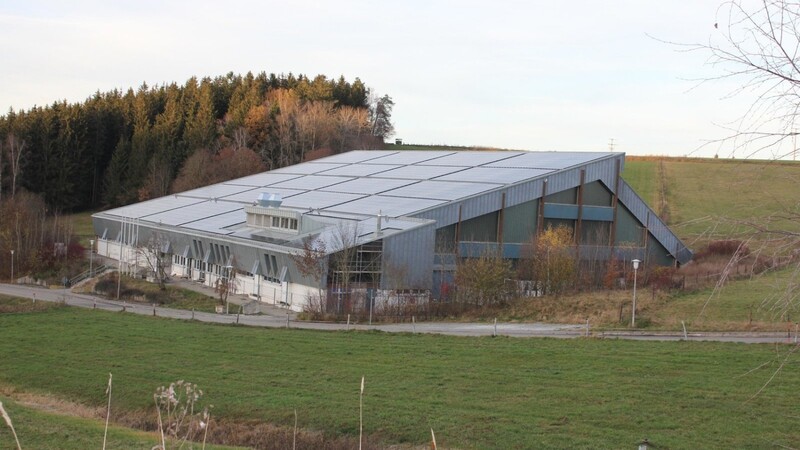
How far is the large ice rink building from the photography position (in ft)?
143

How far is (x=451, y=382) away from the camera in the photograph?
24312mm

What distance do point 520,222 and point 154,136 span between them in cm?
6327

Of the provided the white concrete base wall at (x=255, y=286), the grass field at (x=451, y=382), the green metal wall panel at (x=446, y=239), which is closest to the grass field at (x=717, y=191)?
the grass field at (x=451, y=382)

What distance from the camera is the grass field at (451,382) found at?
63.1 feet

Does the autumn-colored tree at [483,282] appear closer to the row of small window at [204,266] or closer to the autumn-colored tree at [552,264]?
the autumn-colored tree at [552,264]

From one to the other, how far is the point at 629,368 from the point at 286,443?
10687mm

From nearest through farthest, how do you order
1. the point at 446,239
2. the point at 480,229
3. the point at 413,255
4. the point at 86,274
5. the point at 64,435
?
the point at 64,435 < the point at 413,255 < the point at 446,239 < the point at 480,229 < the point at 86,274

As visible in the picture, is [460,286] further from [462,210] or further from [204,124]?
[204,124]

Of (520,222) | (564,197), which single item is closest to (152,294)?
(520,222)

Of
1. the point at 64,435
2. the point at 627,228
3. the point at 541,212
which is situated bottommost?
the point at 64,435

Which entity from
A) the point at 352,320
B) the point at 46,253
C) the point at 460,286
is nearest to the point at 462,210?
the point at 460,286

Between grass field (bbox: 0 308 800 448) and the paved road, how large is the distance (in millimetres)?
2207

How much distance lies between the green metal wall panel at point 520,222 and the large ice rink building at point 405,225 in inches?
2.5

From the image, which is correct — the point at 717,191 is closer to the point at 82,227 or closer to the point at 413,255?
A: the point at 413,255
